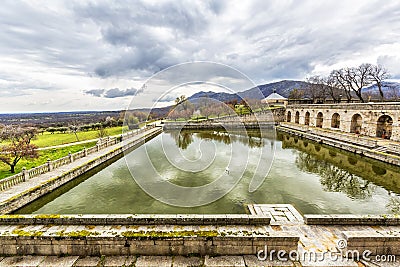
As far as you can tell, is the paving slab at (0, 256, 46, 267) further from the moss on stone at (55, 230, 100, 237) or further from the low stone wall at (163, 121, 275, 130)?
the low stone wall at (163, 121, 275, 130)

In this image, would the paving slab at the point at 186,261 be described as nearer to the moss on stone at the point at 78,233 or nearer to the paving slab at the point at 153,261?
the paving slab at the point at 153,261

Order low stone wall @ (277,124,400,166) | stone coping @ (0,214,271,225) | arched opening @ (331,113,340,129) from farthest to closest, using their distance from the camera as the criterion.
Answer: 1. arched opening @ (331,113,340,129)
2. low stone wall @ (277,124,400,166)
3. stone coping @ (0,214,271,225)

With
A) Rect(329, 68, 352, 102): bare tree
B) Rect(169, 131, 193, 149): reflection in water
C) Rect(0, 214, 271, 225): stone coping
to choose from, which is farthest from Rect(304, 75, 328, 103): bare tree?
Rect(0, 214, 271, 225): stone coping

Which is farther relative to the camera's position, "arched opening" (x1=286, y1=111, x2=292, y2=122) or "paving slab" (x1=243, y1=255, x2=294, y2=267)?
"arched opening" (x1=286, y1=111, x2=292, y2=122)

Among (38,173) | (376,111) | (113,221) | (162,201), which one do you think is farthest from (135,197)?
(376,111)

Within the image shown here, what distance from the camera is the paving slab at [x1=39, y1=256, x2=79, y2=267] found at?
4758mm

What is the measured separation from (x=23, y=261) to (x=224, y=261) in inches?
181

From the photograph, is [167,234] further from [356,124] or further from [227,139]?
[356,124]

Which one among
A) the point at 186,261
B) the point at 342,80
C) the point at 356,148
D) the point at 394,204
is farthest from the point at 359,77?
the point at 186,261

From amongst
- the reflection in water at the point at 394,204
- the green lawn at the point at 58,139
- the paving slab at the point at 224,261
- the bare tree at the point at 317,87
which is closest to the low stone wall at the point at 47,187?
the paving slab at the point at 224,261

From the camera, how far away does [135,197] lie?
9.52 meters

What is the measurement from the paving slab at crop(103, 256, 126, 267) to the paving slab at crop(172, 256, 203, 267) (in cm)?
117

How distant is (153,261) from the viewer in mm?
4836

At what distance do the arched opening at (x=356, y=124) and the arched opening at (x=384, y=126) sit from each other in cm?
312
